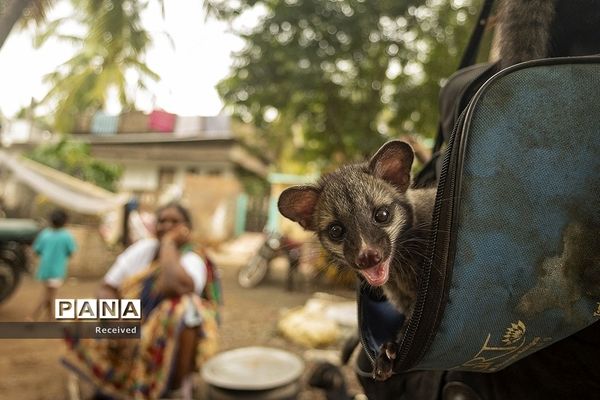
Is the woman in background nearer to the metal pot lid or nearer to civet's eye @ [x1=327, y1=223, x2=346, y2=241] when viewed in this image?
the metal pot lid

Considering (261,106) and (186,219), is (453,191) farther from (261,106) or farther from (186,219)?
(261,106)

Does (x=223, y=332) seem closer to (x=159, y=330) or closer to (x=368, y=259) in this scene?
(x=159, y=330)

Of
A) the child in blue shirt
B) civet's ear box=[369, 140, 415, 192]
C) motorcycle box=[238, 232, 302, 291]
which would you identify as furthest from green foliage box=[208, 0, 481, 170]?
civet's ear box=[369, 140, 415, 192]

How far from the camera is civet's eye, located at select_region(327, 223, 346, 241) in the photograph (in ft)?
4.57

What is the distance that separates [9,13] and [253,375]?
3.43m

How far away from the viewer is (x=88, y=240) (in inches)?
413

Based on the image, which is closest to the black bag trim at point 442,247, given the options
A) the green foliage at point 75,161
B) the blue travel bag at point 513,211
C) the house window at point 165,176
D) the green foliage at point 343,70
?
the blue travel bag at point 513,211

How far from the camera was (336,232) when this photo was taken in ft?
4.62

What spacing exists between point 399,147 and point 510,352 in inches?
25.6

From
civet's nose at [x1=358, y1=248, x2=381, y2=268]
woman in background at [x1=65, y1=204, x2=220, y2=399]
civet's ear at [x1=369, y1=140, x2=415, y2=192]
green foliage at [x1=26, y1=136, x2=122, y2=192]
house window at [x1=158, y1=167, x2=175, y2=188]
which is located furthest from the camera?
house window at [x1=158, y1=167, x2=175, y2=188]

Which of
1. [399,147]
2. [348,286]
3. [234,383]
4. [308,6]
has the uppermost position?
[308,6]

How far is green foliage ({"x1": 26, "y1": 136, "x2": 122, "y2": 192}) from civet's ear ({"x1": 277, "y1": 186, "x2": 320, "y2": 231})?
41.5ft

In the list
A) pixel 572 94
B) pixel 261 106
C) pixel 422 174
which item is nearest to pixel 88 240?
pixel 261 106

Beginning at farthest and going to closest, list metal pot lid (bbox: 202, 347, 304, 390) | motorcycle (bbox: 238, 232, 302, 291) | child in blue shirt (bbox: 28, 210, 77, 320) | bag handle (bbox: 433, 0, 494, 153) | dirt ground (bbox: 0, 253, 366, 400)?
Result: motorcycle (bbox: 238, 232, 302, 291)
child in blue shirt (bbox: 28, 210, 77, 320)
dirt ground (bbox: 0, 253, 366, 400)
metal pot lid (bbox: 202, 347, 304, 390)
bag handle (bbox: 433, 0, 494, 153)
